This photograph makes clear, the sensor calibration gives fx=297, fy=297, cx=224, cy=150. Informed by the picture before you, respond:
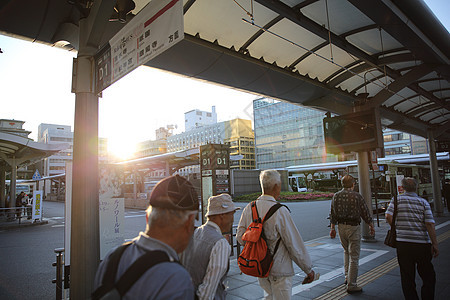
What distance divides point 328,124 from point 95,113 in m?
6.07

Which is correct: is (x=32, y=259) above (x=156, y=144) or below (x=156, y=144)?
below

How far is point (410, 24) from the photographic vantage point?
15.7 ft

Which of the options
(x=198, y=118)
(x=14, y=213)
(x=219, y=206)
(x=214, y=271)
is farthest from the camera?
(x=198, y=118)

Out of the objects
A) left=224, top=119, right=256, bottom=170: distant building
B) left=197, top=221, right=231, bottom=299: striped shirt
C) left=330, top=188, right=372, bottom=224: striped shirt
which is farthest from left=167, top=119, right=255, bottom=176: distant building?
left=197, top=221, right=231, bottom=299: striped shirt

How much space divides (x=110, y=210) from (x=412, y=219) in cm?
409

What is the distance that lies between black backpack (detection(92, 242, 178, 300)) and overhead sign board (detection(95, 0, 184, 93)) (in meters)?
1.65

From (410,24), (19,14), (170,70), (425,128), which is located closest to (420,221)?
(410,24)

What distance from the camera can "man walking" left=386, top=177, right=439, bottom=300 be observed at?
374cm

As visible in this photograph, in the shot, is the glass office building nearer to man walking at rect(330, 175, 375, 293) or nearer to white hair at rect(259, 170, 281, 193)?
man walking at rect(330, 175, 375, 293)

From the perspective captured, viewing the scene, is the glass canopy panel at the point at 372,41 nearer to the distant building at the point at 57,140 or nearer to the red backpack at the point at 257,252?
the red backpack at the point at 257,252

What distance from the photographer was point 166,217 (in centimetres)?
137

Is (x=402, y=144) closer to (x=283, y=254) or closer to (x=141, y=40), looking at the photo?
(x=283, y=254)

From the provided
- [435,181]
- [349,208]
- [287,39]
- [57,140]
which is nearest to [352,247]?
[349,208]

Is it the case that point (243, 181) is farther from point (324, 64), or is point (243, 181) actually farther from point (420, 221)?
point (420, 221)
